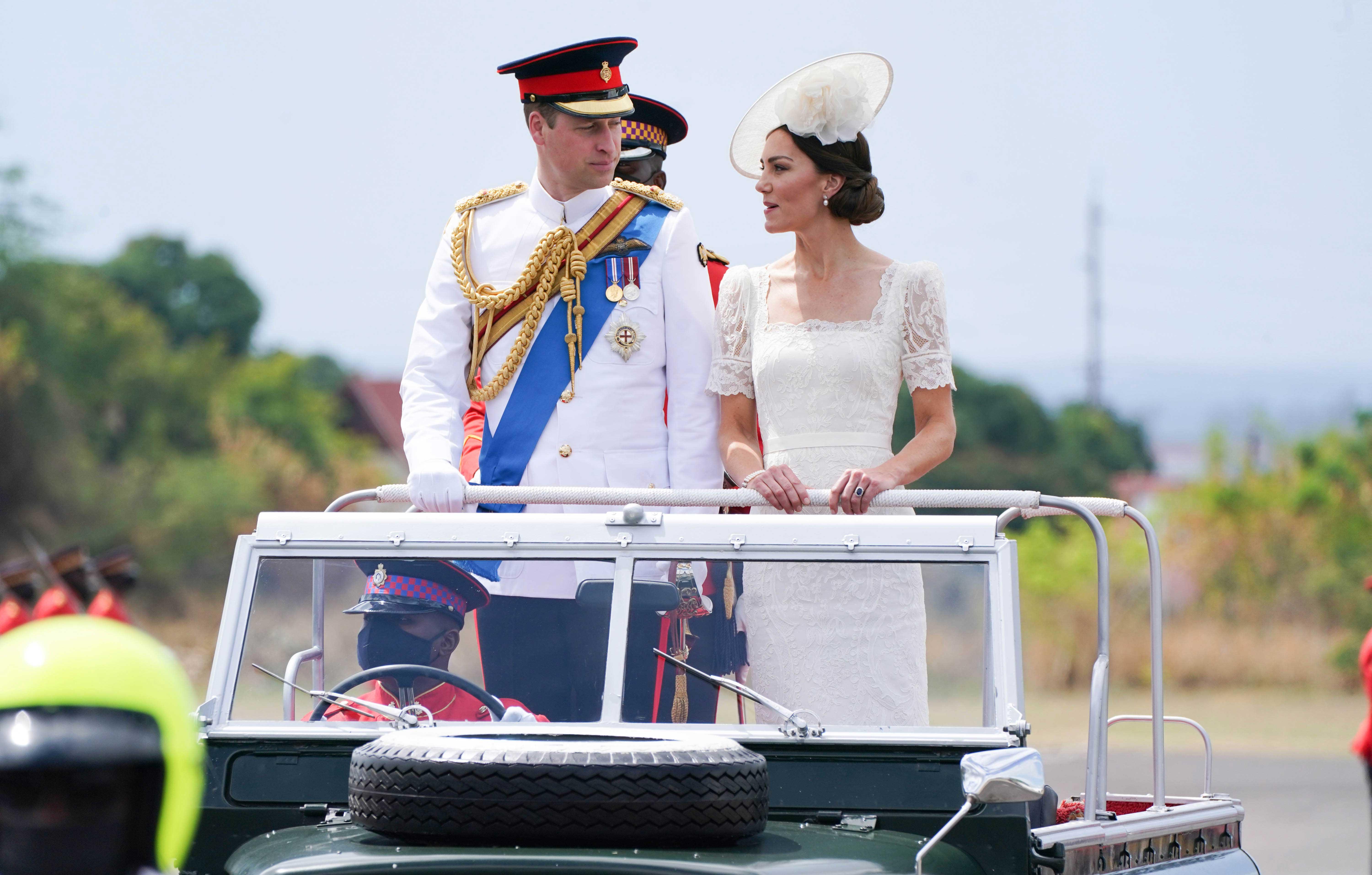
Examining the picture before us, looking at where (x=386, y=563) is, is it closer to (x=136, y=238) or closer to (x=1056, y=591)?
(x=1056, y=591)

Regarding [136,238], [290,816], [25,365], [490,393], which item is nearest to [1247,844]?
[490,393]

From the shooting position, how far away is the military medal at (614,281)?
4.72 m

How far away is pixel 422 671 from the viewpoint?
3832 mm

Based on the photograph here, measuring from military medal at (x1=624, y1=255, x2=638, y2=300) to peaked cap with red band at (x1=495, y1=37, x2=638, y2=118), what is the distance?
391mm

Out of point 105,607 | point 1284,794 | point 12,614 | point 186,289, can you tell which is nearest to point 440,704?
point 105,607

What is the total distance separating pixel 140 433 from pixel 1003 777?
117 feet

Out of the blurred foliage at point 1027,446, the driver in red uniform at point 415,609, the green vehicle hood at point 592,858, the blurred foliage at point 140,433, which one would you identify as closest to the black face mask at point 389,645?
the driver in red uniform at point 415,609

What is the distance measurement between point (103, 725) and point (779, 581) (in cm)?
234

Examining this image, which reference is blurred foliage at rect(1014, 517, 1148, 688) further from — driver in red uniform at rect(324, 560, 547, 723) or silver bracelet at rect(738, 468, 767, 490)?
driver in red uniform at rect(324, 560, 547, 723)

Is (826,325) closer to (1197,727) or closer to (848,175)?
(848,175)

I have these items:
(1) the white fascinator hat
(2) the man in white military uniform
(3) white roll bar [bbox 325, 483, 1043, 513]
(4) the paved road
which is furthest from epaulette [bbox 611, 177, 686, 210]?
(4) the paved road

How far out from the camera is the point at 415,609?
3889mm

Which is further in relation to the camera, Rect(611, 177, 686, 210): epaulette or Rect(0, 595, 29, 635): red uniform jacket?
Rect(0, 595, 29, 635): red uniform jacket

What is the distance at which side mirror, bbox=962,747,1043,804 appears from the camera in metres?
2.88
